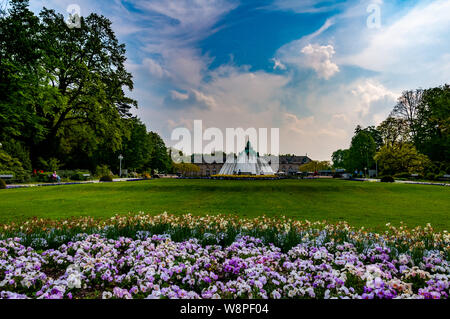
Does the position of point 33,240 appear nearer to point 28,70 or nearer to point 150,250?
point 150,250

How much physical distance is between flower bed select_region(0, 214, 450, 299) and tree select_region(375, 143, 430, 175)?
39.7m

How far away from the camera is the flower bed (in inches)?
129

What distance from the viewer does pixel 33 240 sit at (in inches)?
211

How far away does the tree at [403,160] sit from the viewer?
37.2 m

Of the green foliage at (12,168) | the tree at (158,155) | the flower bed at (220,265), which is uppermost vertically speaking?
the tree at (158,155)

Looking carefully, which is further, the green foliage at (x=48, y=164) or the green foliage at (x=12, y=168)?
the green foliage at (x=48, y=164)

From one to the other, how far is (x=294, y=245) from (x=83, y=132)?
1496 inches

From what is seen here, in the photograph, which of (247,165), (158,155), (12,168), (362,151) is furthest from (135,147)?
(362,151)

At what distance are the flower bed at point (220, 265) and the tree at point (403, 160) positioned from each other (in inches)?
1565

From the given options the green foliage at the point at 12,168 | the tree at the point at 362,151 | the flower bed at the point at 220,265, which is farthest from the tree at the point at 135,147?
the flower bed at the point at 220,265

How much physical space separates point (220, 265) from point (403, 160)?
4417 centimetres

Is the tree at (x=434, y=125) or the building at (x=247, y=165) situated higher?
the tree at (x=434, y=125)

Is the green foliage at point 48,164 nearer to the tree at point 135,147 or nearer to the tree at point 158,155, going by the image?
the tree at point 135,147
